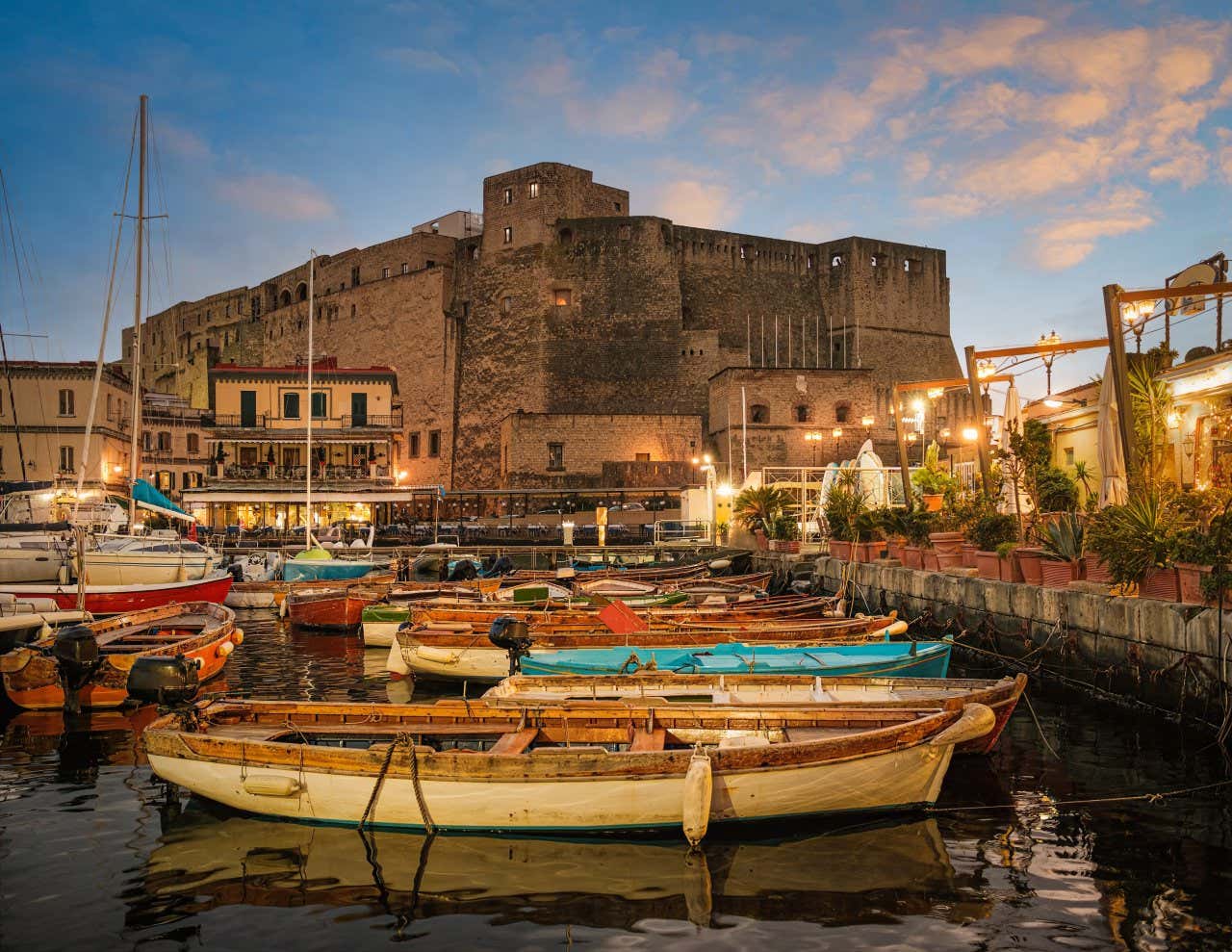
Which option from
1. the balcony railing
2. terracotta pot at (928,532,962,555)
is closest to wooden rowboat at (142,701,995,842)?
terracotta pot at (928,532,962,555)

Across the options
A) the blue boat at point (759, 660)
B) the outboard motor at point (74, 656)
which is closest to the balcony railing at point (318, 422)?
the outboard motor at point (74, 656)

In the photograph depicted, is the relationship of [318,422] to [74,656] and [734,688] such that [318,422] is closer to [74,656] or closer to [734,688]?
[74,656]

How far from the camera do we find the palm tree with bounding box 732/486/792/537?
26.0 m

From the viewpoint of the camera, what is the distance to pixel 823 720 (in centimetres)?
671

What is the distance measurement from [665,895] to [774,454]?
3867 centimetres

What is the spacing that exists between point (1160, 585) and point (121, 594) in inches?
598

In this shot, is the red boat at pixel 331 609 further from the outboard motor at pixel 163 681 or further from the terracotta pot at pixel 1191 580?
the terracotta pot at pixel 1191 580

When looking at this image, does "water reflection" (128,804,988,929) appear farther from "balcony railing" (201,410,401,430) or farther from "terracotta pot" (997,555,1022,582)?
"balcony railing" (201,410,401,430)

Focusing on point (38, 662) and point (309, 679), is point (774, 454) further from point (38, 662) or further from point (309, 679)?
point (38, 662)

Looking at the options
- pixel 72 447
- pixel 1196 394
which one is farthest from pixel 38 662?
pixel 72 447

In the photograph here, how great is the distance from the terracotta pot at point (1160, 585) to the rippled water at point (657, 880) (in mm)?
1732

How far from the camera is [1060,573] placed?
10656 millimetres

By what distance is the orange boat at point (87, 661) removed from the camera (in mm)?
9609

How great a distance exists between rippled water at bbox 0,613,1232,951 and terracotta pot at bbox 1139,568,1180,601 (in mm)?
1732
